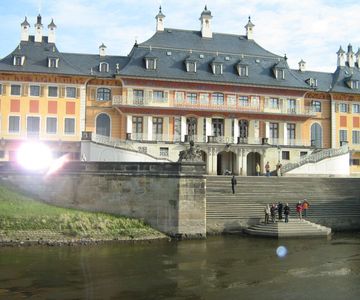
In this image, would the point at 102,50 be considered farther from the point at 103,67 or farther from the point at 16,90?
the point at 16,90

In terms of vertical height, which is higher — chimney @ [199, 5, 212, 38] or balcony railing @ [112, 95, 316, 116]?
chimney @ [199, 5, 212, 38]

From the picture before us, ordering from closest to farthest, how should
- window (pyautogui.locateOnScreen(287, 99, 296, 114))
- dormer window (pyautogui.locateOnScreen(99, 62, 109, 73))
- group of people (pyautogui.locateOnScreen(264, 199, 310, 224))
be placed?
group of people (pyautogui.locateOnScreen(264, 199, 310, 224)) → dormer window (pyautogui.locateOnScreen(99, 62, 109, 73)) → window (pyautogui.locateOnScreen(287, 99, 296, 114))

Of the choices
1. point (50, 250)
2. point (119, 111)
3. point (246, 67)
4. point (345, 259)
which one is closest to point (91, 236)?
point (50, 250)

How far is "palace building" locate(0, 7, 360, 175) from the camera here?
4541cm

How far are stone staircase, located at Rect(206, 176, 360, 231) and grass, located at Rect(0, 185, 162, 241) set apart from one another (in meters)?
4.96

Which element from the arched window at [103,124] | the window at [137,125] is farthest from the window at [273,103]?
the arched window at [103,124]

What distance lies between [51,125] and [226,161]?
17185mm

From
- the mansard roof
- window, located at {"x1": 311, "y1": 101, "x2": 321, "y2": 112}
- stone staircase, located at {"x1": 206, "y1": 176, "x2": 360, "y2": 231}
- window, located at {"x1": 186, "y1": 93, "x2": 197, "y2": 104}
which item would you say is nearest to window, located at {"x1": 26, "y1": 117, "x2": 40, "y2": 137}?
the mansard roof

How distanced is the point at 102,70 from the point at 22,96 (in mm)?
8056

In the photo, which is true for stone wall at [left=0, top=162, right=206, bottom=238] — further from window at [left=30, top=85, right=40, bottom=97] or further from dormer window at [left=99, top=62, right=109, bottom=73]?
dormer window at [left=99, top=62, right=109, bottom=73]

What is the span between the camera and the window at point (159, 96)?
154 ft

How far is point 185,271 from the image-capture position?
1938 cm

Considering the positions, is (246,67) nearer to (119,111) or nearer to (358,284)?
(119,111)

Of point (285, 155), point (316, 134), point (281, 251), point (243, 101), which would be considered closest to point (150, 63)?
point (243, 101)
